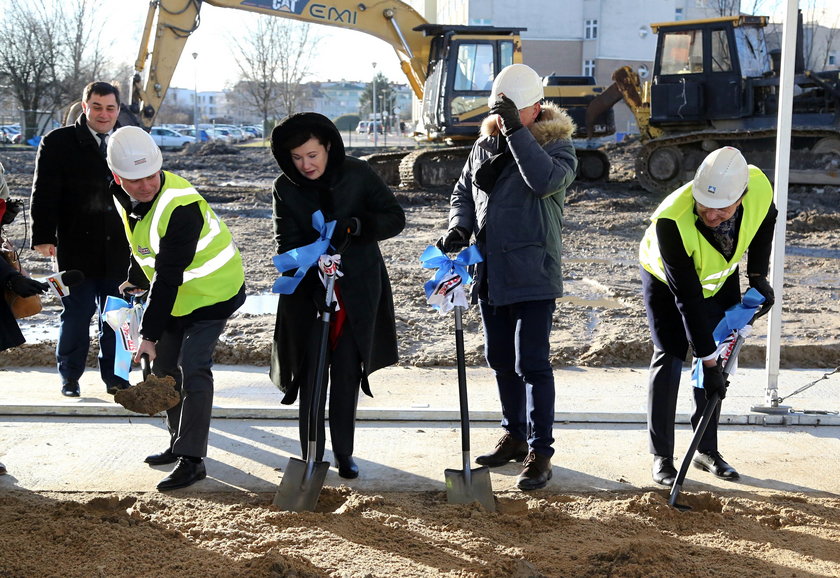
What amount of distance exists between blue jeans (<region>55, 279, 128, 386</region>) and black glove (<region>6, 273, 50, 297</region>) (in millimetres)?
1190

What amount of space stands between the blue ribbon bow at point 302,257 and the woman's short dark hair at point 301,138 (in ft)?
1.04

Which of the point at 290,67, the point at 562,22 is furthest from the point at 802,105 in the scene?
the point at 562,22

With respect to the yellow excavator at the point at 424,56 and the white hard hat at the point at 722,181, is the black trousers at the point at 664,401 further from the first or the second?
the yellow excavator at the point at 424,56

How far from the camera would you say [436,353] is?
701cm

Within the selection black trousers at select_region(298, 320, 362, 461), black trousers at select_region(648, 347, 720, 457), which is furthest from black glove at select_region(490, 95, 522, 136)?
black trousers at select_region(648, 347, 720, 457)

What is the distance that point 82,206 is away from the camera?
5.57m

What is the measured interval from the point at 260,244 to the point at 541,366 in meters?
8.90

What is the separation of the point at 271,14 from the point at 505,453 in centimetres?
1402

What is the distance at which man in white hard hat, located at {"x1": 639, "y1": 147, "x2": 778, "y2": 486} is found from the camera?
4.14 m

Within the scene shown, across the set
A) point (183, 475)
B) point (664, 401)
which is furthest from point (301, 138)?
point (664, 401)

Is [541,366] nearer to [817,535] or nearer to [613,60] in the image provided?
[817,535]

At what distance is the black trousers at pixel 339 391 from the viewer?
4512 millimetres

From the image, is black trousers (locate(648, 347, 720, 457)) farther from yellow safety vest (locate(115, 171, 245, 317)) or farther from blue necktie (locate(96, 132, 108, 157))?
blue necktie (locate(96, 132, 108, 157))

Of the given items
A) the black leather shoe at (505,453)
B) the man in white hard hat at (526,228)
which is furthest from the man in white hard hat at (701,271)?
the black leather shoe at (505,453)
